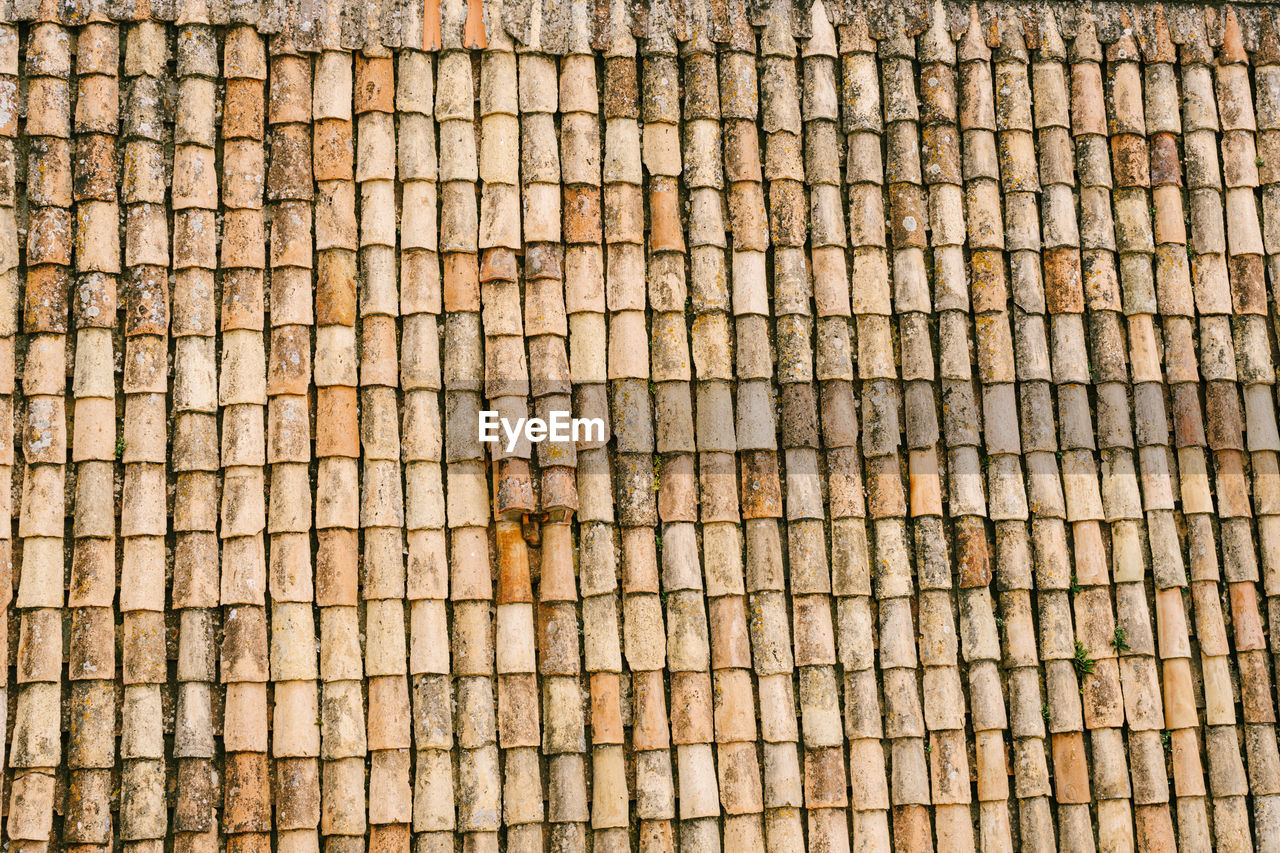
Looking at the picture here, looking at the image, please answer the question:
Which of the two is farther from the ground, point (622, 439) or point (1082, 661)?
point (622, 439)

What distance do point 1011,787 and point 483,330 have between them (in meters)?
2.73

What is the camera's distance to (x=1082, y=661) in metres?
4.25

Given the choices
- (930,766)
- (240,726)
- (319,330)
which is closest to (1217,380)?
(930,766)

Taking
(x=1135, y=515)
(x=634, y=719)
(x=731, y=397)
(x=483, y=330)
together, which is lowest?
(x=634, y=719)

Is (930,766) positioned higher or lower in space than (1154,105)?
lower

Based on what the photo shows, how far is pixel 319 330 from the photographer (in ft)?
13.7

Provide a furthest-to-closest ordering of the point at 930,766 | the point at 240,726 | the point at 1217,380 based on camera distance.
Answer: the point at 1217,380 → the point at 930,766 → the point at 240,726

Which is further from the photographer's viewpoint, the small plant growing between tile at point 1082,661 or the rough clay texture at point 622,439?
the small plant growing between tile at point 1082,661

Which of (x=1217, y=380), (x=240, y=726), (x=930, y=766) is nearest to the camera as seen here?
(x=240, y=726)

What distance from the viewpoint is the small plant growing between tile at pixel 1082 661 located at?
167 inches

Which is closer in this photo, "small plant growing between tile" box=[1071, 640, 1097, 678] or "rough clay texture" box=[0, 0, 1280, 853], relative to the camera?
"rough clay texture" box=[0, 0, 1280, 853]

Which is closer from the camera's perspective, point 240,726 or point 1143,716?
point 240,726

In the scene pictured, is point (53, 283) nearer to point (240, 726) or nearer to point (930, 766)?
point (240, 726)

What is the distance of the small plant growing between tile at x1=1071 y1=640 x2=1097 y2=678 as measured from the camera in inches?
167
